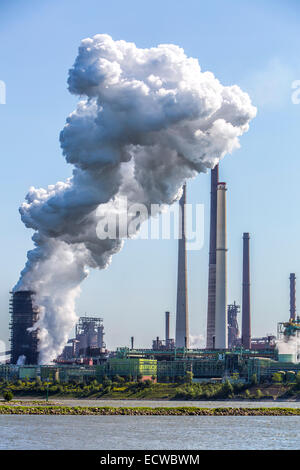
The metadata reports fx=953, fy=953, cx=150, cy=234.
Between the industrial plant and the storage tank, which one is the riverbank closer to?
the industrial plant

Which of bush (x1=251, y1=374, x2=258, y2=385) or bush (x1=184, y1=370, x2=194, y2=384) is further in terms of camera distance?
bush (x1=184, y1=370, x2=194, y2=384)

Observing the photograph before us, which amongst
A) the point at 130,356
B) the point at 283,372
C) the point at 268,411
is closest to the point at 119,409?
the point at 268,411

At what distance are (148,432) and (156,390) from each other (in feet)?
262

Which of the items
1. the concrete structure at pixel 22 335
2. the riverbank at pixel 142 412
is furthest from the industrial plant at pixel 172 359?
the riverbank at pixel 142 412

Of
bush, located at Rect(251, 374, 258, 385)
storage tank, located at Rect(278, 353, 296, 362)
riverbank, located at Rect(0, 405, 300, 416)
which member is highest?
storage tank, located at Rect(278, 353, 296, 362)

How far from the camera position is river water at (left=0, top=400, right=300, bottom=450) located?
2876 inches

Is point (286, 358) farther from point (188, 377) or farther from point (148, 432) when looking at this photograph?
point (148, 432)

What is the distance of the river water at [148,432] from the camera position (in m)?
73.1

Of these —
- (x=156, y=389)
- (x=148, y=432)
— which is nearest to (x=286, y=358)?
(x=156, y=389)

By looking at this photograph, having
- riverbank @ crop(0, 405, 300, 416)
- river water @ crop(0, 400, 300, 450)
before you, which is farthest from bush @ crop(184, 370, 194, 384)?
river water @ crop(0, 400, 300, 450)

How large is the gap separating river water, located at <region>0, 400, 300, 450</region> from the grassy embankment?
5154 centimetres

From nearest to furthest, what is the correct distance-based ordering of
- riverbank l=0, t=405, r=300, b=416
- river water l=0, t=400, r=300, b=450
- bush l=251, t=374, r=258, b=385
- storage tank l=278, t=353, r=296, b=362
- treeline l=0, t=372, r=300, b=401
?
river water l=0, t=400, r=300, b=450, riverbank l=0, t=405, r=300, b=416, treeline l=0, t=372, r=300, b=401, bush l=251, t=374, r=258, b=385, storage tank l=278, t=353, r=296, b=362
